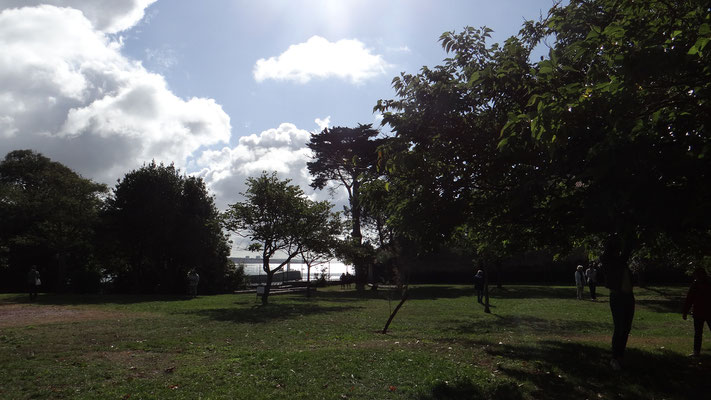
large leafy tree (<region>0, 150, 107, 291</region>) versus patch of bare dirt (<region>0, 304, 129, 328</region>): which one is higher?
large leafy tree (<region>0, 150, 107, 291</region>)

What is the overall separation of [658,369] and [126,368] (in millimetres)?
8374

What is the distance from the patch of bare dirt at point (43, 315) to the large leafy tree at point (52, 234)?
12998mm

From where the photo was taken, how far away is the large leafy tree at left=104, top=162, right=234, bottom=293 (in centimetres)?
3269

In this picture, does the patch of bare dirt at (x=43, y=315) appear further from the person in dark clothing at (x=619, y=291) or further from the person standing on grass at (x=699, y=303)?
the person standing on grass at (x=699, y=303)

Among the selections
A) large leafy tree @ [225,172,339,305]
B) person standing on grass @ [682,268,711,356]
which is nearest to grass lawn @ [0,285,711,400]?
person standing on grass @ [682,268,711,356]

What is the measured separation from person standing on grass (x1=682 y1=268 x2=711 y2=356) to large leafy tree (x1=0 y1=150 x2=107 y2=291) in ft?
107

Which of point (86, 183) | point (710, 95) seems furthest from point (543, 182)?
point (86, 183)

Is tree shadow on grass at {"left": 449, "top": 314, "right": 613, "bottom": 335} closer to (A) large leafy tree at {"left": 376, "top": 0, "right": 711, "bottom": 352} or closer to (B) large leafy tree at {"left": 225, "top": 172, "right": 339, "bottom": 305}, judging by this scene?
(A) large leafy tree at {"left": 376, "top": 0, "right": 711, "bottom": 352}

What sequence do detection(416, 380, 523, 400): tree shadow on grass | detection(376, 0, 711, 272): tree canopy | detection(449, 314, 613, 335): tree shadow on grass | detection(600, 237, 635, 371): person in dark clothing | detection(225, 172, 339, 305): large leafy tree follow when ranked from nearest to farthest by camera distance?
detection(376, 0, 711, 272): tree canopy, detection(416, 380, 523, 400): tree shadow on grass, detection(600, 237, 635, 371): person in dark clothing, detection(449, 314, 613, 335): tree shadow on grass, detection(225, 172, 339, 305): large leafy tree

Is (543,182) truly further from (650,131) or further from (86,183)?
(86,183)

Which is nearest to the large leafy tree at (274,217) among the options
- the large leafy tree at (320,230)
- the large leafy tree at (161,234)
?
the large leafy tree at (320,230)

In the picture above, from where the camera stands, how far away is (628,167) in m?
5.27

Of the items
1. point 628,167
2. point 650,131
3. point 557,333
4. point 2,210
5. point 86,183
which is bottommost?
point 557,333

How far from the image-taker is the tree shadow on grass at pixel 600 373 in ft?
19.9
